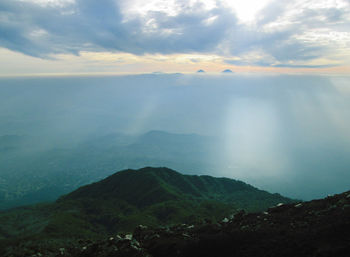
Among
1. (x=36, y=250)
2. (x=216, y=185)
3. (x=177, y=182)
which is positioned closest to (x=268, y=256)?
(x=36, y=250)

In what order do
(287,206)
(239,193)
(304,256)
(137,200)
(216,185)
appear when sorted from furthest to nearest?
1. (216,185)
2. (239,193)
3. (137,200)
4. (287,206)
5. (304,256)

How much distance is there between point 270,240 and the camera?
56.8ft

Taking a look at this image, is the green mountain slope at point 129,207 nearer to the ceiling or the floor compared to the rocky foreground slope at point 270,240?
nearer to the floor

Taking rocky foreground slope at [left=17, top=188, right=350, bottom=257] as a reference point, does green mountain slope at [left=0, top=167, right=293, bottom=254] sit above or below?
below

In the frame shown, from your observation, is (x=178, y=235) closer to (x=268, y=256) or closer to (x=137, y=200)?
(x=268, y=256)

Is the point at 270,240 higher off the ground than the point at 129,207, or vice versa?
the point at 270,240

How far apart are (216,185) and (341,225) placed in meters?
142

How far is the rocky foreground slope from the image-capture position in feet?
48.3

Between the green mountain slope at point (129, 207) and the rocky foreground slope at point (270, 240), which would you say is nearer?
the rocky foreground slope at point (270, 240)

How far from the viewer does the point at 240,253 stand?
53.8ft

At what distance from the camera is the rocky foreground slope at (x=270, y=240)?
48.3 feet

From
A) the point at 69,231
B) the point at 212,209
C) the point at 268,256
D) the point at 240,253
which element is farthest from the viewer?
the point at 212,209

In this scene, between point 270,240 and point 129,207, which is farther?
point 129,207

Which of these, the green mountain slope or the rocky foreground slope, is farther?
the green mountain slope
